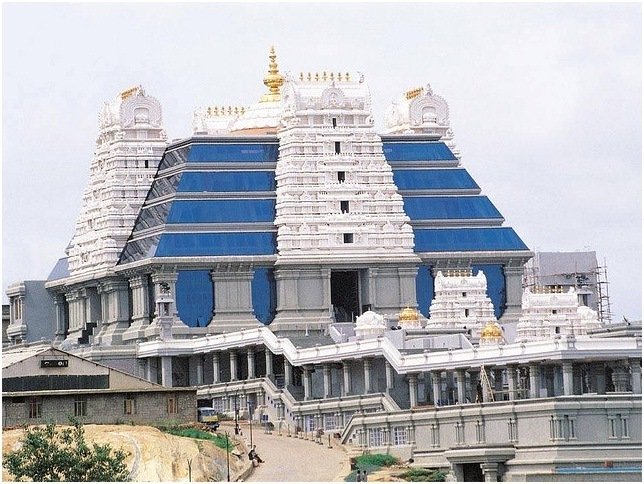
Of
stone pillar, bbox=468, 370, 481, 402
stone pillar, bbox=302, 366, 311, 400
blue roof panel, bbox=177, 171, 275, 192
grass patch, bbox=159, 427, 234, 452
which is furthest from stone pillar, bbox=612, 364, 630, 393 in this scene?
blue roof panel, bbox=177, 171, 275, 192

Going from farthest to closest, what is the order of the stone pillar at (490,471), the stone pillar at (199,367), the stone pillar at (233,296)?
1. the stone pillar at (233,296)
2. the stone pillar at (199,367)
3. the stone pillar at (490,471)

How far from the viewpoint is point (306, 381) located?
168 metres

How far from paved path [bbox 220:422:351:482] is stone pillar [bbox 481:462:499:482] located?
20.1ft

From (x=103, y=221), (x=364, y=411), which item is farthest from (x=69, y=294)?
(x=364, y=411)

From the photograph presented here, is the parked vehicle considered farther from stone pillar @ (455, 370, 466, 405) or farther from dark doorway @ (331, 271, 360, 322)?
dark doorway @ (331, 271, 360, 322)

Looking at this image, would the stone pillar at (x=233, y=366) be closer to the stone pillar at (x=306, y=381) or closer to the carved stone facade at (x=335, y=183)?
the stone pillar at (x=306, y=381)

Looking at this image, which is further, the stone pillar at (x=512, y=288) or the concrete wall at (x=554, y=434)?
the stone pillar at (x=512, y=288)

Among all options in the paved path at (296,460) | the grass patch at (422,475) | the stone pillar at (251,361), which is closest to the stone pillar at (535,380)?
the paved path at (296,460)

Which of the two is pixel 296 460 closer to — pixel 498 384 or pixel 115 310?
pixel 498 384

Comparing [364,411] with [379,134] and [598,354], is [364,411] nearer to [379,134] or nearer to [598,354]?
[598,354]

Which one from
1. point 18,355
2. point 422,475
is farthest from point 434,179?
point 422,475

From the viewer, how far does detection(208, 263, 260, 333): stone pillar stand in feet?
601

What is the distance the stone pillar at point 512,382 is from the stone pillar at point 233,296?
94.0ft

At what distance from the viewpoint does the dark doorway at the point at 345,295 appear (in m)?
187
